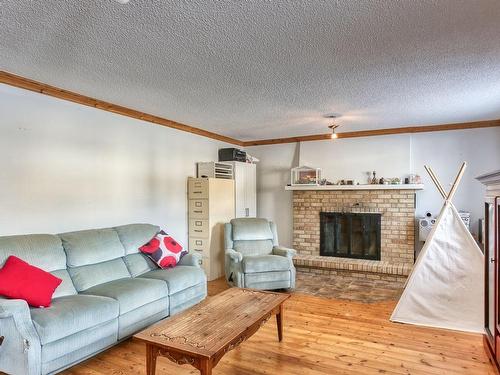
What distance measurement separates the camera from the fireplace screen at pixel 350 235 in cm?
561

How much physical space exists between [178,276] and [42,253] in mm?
1260

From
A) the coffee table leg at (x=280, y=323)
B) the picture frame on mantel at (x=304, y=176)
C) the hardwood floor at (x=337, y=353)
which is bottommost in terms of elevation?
the hardwood floor at (x=337, y=353)

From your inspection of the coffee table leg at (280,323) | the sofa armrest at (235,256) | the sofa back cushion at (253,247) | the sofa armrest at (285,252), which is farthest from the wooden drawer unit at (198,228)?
the coffee table leg at (280,323)

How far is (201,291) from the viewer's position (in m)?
3.89

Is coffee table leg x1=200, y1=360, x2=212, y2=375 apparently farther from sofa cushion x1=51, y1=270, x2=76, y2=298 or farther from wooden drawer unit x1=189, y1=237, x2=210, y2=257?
wooden drawer unit x1=189, y1=237, x2=210, y2=257

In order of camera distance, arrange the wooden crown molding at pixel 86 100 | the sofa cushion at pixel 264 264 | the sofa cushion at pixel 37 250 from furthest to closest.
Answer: the sofa cushion at pixel 264 264 → the wooden crown molding at pixel 86 100 → the sofa cushion at pixel 37 250

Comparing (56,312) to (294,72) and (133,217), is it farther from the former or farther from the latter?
(294,72)

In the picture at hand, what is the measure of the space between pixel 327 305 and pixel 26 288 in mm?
2993

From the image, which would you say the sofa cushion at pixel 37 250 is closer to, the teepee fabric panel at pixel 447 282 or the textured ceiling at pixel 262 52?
the textured ceiling at pixel 262 52

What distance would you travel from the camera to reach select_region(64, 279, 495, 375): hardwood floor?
8.32ft

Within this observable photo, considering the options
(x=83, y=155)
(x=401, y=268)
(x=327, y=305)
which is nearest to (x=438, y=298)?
(x=327, y=305)

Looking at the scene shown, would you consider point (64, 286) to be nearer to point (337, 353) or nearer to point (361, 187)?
point (337, 353)

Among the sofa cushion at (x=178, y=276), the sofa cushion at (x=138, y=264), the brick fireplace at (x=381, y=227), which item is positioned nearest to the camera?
the sofa cushion at (x=178, y=276)

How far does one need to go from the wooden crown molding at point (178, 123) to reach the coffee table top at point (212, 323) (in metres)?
2.45
